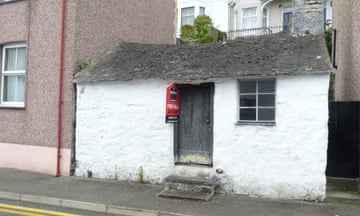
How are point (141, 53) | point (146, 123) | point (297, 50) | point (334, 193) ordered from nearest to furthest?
point (334, 193)
point (297, 50)
point (146, 123)
point (141, 53)

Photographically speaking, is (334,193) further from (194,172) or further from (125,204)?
(125,204)

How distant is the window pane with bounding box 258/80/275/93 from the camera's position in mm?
Answer: 7691

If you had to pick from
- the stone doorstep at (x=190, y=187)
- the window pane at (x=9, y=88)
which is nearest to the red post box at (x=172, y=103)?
the stone doorstep at (x=190, y=187)

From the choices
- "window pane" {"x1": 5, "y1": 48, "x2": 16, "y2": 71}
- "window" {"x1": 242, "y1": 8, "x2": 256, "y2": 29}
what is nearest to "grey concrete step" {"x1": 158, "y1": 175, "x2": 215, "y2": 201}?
"window pane" {"x1": 5, "y1": 48, "x2": 16, "y2": 71}

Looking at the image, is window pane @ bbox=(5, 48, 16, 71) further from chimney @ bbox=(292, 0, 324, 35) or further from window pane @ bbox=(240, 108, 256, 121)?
chimney @ bbox=(292, 0, 324, 35)

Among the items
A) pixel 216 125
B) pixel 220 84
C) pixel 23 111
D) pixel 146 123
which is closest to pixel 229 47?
pixel 220 84

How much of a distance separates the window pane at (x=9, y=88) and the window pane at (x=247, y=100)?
24.6 feet

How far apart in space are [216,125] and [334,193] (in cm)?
303

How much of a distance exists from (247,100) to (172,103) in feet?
5.85

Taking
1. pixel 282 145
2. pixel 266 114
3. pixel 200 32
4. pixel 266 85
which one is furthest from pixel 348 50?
pixel 200 32

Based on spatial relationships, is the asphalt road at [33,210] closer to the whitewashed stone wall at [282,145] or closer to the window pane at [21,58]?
the whitewashed stone wall at [282,145]

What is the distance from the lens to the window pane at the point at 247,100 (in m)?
7.88

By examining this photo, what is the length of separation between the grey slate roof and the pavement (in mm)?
2713

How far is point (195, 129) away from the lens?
8.49m
